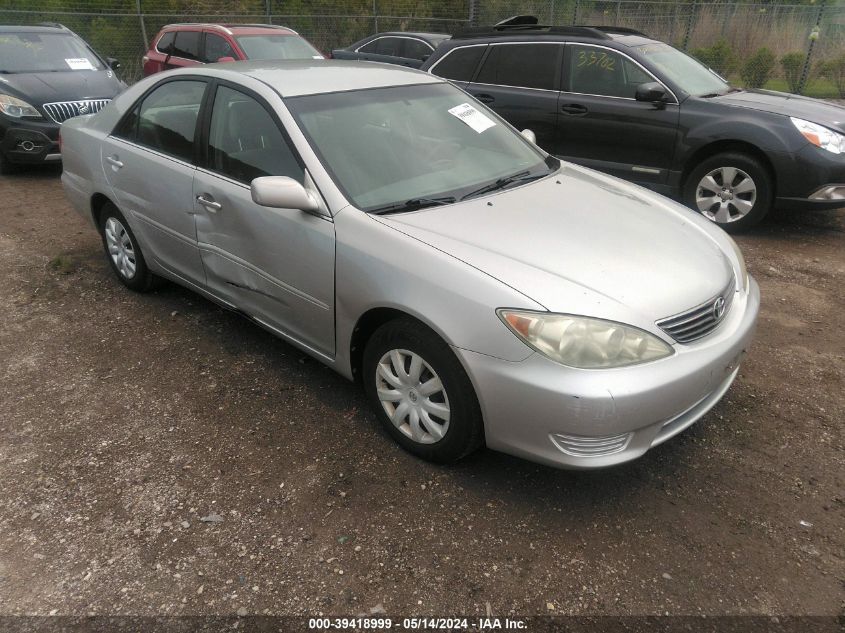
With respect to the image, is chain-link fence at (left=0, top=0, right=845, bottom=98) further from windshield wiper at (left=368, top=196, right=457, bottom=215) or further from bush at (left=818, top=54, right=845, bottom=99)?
windshield wiper at (left=368, top=196, right=457, bottom=215)

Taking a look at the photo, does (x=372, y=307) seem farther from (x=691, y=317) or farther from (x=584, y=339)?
(x=691, y=317)

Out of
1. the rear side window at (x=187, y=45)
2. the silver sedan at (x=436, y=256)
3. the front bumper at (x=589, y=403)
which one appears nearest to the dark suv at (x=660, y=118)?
the silver sedan at (x=436, y=256)

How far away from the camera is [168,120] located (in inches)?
154

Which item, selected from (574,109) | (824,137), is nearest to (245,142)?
(574,109)

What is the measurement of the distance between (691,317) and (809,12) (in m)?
16.0

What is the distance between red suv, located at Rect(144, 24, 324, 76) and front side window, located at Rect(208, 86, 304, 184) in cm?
589

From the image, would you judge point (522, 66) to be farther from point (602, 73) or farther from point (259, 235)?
point (259, 235)

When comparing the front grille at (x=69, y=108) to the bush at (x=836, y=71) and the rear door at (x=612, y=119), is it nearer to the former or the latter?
the rear door at (x=612, y=119)

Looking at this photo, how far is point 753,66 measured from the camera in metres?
15.1

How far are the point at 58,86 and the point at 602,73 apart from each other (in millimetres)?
6192

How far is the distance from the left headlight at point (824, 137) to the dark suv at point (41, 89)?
24.3 feet

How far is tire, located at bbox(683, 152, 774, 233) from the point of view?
5.64 metres

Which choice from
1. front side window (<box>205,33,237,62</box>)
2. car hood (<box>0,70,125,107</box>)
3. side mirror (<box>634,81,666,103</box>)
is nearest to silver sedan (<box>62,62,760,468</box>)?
side mirror (<box>634,81,666,103</box>)

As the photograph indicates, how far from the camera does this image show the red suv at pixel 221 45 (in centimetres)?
915
